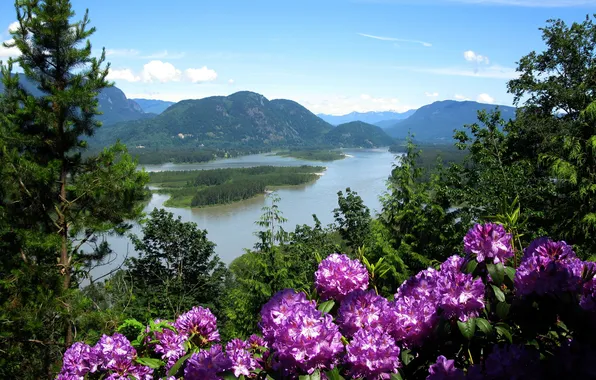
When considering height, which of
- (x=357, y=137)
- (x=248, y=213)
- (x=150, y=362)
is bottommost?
(x=248, y=213)

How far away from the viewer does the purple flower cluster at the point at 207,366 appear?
40.1 inches

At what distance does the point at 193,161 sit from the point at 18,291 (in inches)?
4026

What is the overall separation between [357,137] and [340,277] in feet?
578

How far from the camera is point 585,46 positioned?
36.4 feet

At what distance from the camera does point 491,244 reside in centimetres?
112

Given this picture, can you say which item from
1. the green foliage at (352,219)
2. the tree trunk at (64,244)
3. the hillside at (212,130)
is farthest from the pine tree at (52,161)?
the hillside at (212,130)

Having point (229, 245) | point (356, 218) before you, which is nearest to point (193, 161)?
point (229, 245)

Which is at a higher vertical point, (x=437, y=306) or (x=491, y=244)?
(x=491, y=244)

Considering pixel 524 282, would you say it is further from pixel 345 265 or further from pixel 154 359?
pixel 154 359

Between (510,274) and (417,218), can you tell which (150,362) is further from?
(417,218)

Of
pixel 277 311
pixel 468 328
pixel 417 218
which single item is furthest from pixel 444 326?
pixel 417 218

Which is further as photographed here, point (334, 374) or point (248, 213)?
point (248, 213)

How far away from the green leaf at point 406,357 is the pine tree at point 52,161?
5.68 m

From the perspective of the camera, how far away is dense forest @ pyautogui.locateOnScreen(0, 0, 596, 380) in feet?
3.24
